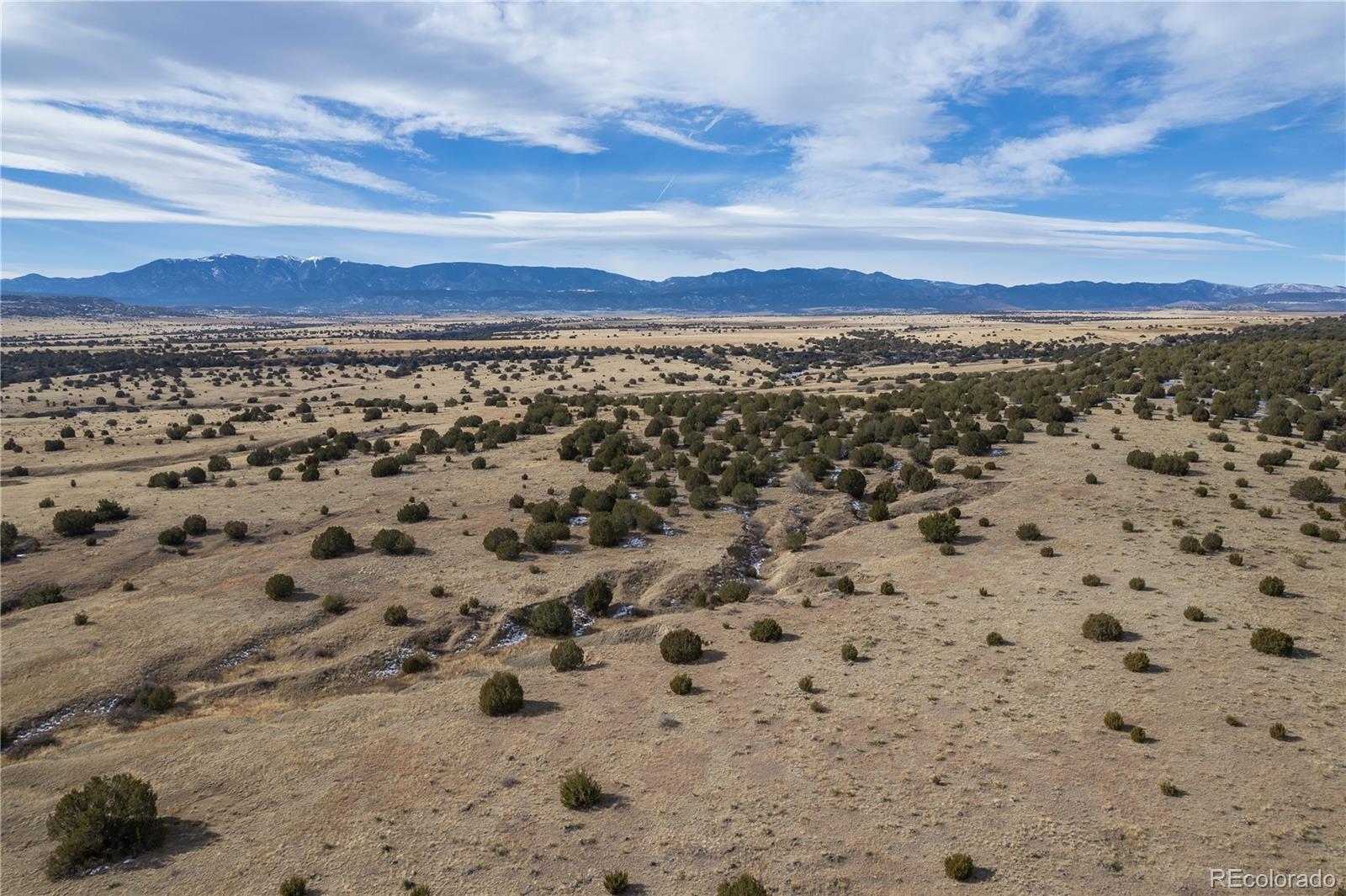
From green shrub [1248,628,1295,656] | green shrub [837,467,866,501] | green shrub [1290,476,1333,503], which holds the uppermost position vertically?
green shrub [1290,476,1333,503]

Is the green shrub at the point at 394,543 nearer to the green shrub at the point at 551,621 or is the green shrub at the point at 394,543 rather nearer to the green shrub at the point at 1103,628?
the green shrub at the point at 551,621

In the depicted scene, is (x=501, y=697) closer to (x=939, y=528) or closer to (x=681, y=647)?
(x=681, y=647)

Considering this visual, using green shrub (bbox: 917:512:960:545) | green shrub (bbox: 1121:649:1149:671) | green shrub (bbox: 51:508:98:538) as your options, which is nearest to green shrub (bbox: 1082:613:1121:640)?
green shrub (bbox: 1121:649:1149:671)

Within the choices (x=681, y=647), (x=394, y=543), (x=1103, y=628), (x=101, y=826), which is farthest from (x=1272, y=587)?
(x=394, y=543)

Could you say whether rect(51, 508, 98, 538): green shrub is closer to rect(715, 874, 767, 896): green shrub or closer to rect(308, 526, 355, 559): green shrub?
rect(308, 526, 355, 559): green shrub

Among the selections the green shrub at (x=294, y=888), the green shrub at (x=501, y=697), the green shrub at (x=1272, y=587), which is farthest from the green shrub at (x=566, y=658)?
the green shrub at (x=1272, y=587)

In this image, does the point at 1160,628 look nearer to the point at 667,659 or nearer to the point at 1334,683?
the point at 1334,683

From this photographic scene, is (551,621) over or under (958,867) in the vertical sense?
under
